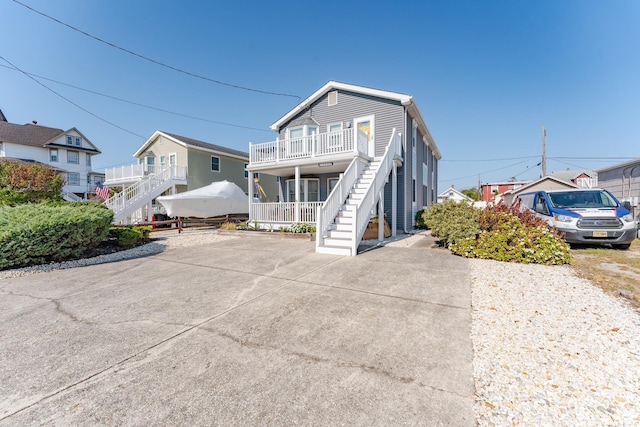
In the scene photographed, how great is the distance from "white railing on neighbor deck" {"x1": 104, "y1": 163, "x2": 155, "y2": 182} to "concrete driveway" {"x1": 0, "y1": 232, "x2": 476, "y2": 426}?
16237mm

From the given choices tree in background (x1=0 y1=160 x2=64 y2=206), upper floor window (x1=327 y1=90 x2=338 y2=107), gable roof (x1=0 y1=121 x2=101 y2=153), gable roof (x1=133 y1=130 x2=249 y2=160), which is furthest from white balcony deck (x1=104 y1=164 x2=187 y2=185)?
gable roof (x1=0 y1=121 x2=101 y2=153)

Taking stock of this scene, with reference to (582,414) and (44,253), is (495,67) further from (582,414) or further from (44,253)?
(44,253)

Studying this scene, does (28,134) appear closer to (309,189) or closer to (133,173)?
(133,173)

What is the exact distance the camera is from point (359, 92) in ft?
42.4

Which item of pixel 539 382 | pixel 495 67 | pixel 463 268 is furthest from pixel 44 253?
pixel 495 67

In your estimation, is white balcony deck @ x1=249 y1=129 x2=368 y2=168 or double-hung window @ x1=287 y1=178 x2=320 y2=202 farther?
double-hung window @ x1=287 y1=178 x2=320 y2=202

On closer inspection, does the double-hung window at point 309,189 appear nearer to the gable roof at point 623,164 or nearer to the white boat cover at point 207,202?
the white boat cover at point 207,202

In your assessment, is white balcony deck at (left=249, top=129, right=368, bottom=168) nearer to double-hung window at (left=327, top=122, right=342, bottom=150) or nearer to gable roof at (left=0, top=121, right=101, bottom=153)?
double-hung window at (left=327, top=122, right=342, bottom=150)

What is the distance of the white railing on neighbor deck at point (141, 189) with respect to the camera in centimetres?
1478

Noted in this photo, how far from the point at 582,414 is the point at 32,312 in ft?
20.0

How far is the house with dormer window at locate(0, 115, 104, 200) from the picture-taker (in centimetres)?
2745

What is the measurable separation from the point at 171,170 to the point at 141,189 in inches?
104

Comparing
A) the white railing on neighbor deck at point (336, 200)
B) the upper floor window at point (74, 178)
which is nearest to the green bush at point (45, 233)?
the white railing on neighbor deck at point (336, 200)

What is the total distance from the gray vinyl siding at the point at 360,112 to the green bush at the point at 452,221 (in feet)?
16.2
